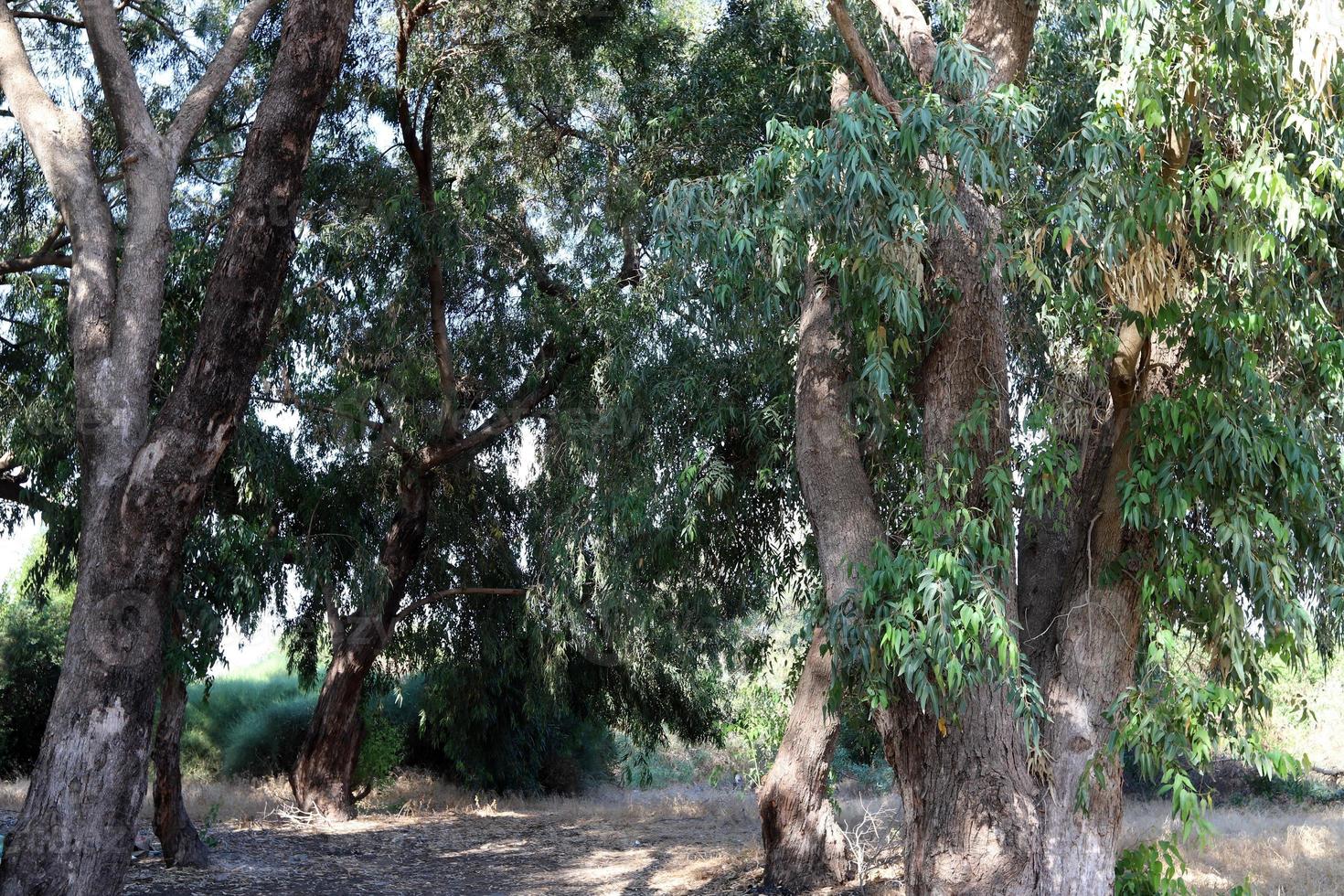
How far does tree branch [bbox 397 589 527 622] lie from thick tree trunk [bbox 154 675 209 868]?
3.91m

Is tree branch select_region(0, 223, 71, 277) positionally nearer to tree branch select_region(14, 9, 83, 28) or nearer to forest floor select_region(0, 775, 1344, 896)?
tree branch select_region(14, 9, 83, 28)

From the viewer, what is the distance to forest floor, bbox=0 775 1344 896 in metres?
8.62

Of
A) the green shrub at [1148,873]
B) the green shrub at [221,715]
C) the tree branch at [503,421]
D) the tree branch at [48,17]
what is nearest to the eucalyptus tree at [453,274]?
the tree branch at [503,421]

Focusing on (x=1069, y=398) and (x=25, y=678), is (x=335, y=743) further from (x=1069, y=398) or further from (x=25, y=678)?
(x=1069, y=398)

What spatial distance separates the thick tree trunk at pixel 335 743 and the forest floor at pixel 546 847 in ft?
1.04

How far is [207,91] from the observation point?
22.8ft

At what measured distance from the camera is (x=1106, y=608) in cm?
595

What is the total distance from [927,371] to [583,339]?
528 cm

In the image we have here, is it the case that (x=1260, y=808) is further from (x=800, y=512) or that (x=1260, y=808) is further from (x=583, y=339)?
(x=583, y=339)

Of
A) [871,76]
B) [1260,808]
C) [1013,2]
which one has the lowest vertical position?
[1260,808]

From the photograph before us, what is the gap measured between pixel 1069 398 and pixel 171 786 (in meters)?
7.20

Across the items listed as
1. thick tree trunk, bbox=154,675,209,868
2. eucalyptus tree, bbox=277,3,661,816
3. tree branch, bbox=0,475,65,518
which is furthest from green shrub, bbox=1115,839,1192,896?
tree branch, bbox=0,475,65,518

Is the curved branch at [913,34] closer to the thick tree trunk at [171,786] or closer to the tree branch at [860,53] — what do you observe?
the tree branch at [860,53]

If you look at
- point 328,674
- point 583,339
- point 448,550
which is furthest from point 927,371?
point 328,674
